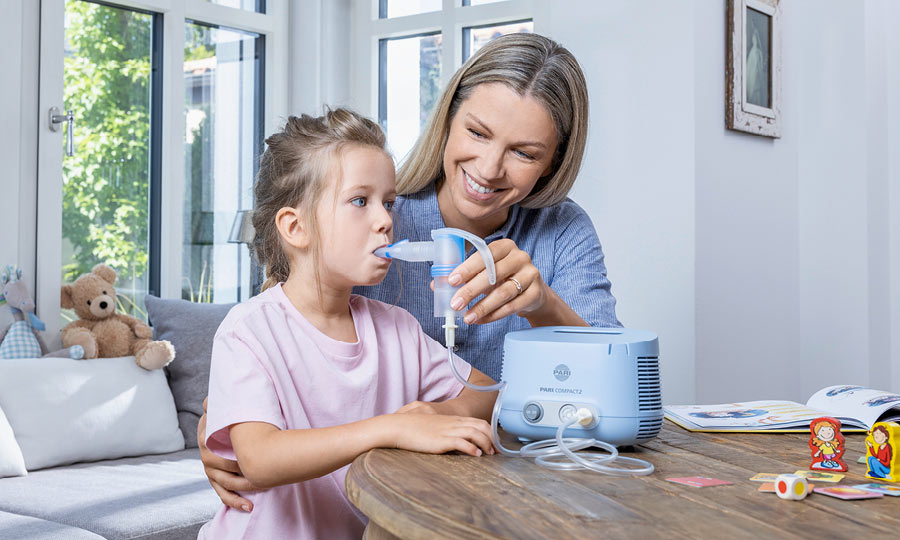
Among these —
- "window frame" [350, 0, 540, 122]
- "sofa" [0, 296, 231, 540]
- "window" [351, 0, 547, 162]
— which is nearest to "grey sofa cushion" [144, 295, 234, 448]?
"sofa" [0, 296, 231, 540]

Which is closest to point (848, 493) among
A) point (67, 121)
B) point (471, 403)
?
point (471, 403)

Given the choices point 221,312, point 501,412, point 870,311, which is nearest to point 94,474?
point 221,312

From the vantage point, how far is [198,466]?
8.46 feet

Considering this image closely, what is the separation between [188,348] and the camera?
9.69 feet

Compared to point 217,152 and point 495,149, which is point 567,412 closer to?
point 495,149

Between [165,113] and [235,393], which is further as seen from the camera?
[165,113]

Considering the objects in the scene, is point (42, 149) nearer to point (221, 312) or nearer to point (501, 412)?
point (221, 312)

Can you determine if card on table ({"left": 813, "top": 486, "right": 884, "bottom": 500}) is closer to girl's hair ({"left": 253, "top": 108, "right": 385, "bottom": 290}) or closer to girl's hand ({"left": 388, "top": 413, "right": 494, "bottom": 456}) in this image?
girl's hand ({"left": 388, "top": 413, "right": 494, "bottom": 456})

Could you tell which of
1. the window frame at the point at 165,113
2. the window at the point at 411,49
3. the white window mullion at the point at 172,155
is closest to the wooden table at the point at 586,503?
the window frame at the point at 165,113

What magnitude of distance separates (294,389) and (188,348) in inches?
77.4

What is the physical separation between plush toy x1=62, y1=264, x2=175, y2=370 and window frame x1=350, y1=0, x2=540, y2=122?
1439 mm

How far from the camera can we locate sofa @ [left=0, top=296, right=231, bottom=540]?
204 cm

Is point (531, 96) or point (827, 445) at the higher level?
point (531, 96)

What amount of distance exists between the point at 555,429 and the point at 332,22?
3.22 m
